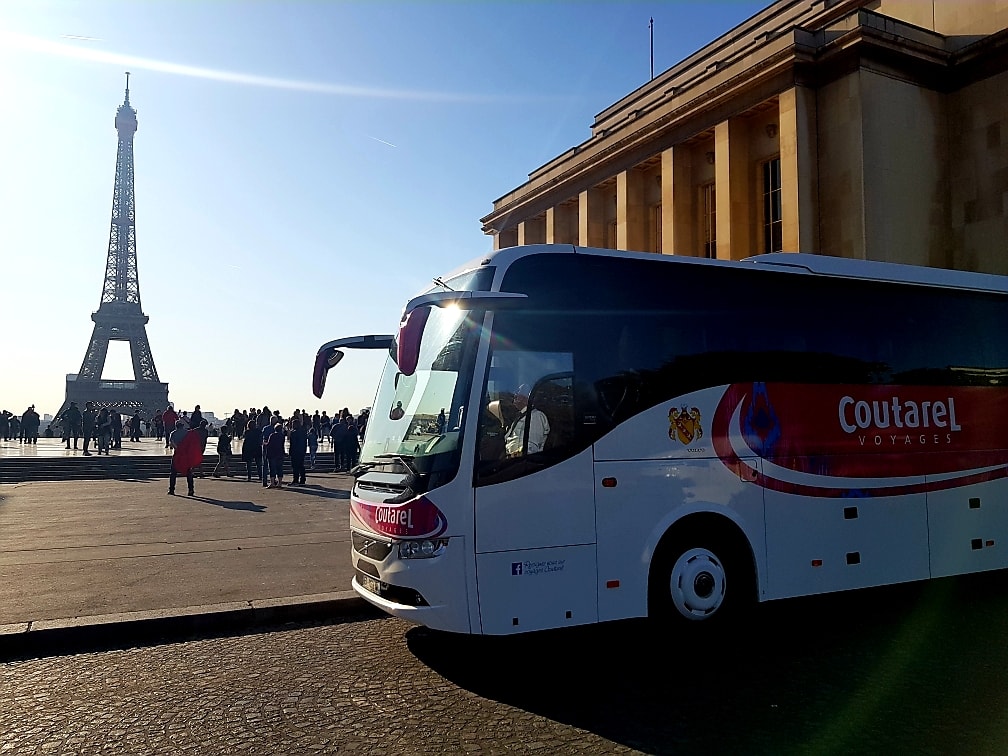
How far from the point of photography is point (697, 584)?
21.4 feet

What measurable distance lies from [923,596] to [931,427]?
1792mm

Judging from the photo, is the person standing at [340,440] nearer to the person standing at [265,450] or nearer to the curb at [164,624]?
the person standing at [265,450]

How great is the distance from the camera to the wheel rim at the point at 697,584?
6.43 m

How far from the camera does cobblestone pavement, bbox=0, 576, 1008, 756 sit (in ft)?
14.5

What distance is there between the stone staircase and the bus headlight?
69.8ft

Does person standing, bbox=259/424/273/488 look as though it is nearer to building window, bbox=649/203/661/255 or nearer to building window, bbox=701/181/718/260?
building window, bbox=701/181/718/260

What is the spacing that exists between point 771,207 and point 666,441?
2372 centimetres

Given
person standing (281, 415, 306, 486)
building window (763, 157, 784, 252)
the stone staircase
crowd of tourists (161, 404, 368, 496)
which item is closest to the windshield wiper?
crowd of tourists (161, 404, 368, 496)

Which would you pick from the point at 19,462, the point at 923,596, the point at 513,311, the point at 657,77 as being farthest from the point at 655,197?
the point at 513,311

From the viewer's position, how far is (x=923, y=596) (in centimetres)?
848

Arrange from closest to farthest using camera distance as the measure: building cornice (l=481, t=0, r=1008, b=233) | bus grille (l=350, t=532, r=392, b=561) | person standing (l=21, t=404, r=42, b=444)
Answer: bus grille (l=350, t=532, r=392, b=561), building cornice (l=481, t=0, r=1008, b=233), person standing (l=21, t=404, r=42, b=444)

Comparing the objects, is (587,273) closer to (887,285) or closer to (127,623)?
(887,285)

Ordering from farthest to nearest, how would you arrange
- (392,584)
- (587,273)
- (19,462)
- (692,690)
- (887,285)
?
1. (19,462)
2. (887,285)
3. (587,273)
4. (392,584)
5. (692,690)

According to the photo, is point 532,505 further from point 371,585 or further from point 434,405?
point 371,585
